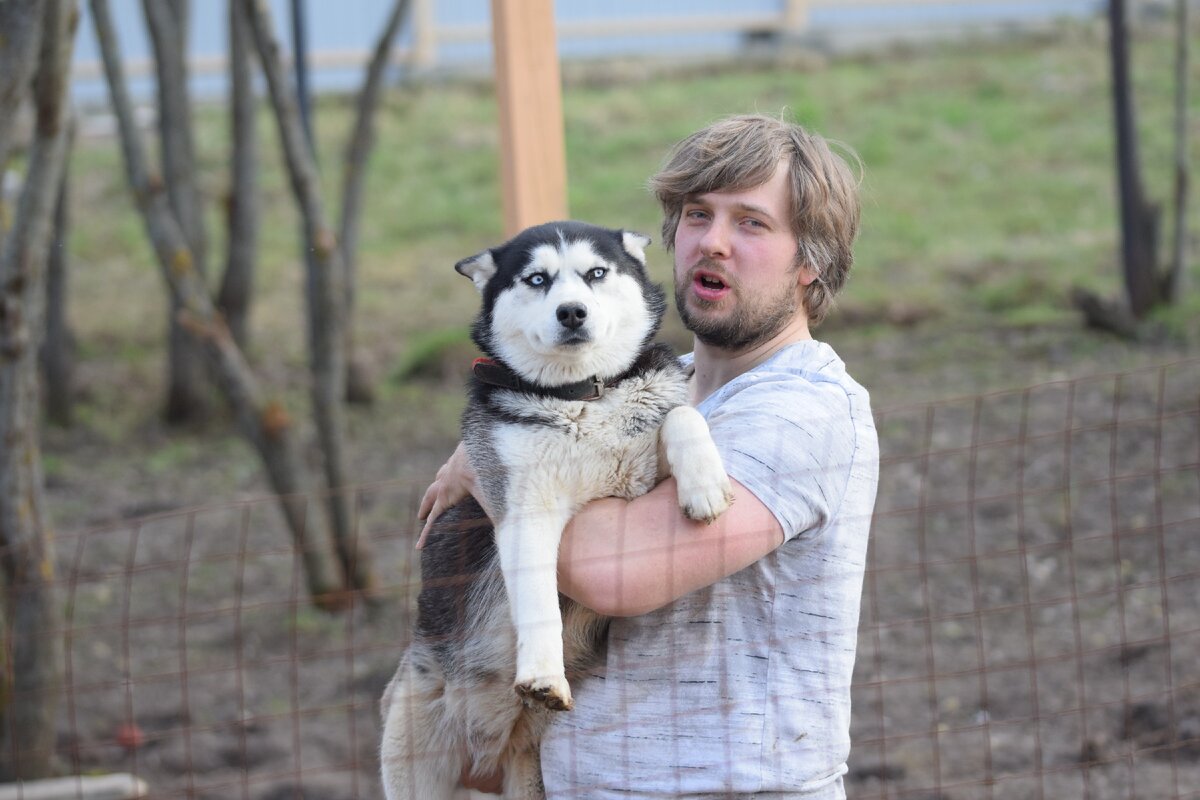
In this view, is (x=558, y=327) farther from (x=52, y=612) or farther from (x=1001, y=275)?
(x=1001, y=275)

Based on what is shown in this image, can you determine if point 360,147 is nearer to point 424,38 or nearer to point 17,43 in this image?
point 17,43

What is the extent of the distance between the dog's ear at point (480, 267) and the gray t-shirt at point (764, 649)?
70 cm

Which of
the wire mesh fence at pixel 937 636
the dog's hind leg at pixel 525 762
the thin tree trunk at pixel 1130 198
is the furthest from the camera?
the thin tree trunk at pixel 1130 198

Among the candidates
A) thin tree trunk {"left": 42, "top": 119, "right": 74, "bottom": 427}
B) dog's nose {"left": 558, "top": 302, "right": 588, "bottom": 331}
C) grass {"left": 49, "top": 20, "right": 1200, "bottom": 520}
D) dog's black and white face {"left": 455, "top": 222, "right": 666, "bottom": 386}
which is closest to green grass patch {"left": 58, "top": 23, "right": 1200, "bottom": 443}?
grass {"left": 49, "top": 20, "right": 1200, "bottom": 520}

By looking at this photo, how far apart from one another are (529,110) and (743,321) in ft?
4.74

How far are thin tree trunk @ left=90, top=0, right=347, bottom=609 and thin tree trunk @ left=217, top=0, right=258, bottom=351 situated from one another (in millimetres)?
1963

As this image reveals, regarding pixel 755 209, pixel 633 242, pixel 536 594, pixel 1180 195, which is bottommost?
pixel 1180 195

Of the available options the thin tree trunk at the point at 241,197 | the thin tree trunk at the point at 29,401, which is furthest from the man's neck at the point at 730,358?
the thin tree trunk at the point at 241,197

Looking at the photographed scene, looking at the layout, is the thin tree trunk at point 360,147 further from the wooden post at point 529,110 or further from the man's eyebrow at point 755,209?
the man's eyebrow at point 755,209

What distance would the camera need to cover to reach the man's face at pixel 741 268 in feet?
8.30

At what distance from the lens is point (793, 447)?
2291mm

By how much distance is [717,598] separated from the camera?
2.35 m

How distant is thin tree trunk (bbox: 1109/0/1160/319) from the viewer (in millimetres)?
7586

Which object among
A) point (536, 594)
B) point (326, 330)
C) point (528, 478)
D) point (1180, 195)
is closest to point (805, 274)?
point (528, 478)
